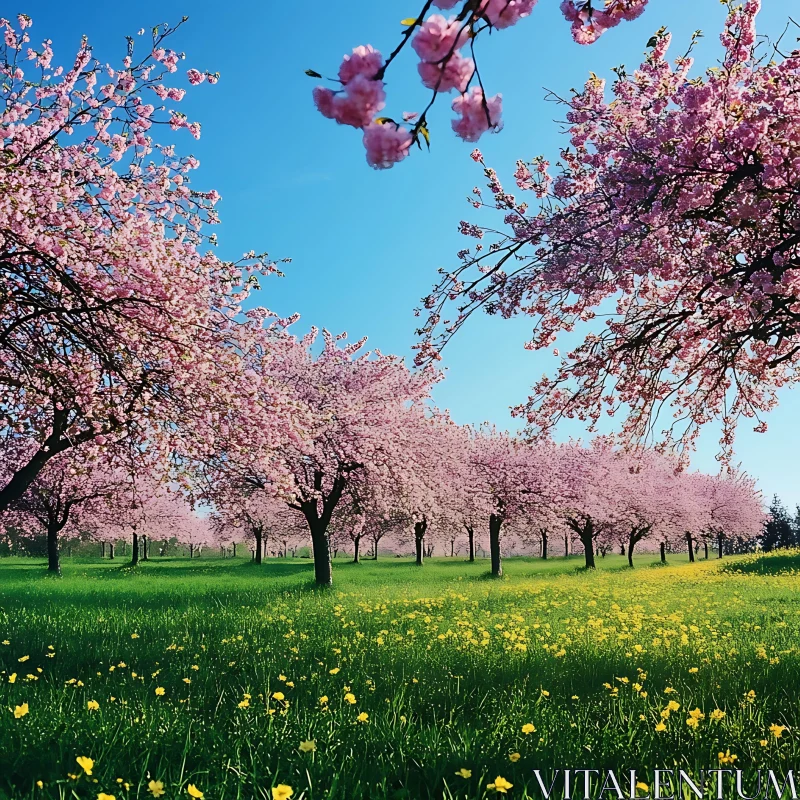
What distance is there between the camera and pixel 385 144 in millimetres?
2449

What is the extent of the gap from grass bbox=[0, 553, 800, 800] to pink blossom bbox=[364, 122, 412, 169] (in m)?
3.40

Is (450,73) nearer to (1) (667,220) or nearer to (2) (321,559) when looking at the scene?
(1) (667,220)

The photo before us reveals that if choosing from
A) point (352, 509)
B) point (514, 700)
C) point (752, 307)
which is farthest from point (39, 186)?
point (352, 509)

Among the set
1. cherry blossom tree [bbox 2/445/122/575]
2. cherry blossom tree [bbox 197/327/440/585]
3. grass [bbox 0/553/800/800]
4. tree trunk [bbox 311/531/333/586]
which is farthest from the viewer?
cherry blossom tree [bbox 2/445/122/575]

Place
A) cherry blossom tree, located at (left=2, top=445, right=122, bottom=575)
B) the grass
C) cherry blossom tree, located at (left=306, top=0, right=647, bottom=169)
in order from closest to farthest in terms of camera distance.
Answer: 1. cherry blossom tree, located at (left=306, top=0, right=647, bottom=169)
2. the grass
3. cherry blossom tree, located at (left=2, top=445, right=122, bottom=575)

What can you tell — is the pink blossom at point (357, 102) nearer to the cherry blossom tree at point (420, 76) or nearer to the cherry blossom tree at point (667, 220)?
the cherry blossom tree at point (420, 76)

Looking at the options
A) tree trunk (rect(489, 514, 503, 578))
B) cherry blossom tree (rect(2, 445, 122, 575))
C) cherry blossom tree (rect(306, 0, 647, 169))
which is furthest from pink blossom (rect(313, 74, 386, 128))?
tree trunk (rect(489, 514, 503, 578))

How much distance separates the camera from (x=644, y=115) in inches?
299

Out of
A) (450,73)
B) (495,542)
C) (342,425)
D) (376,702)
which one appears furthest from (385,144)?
(495,542)

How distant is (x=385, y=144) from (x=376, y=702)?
5.28 meters

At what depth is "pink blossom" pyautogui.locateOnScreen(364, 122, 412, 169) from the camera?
242 centimetres

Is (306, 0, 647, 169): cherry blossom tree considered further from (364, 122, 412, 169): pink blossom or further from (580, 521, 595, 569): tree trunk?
(580, 521, 595, 569): tree trunk

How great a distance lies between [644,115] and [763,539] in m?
103

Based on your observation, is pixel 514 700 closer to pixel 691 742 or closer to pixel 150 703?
pixel 691 742
